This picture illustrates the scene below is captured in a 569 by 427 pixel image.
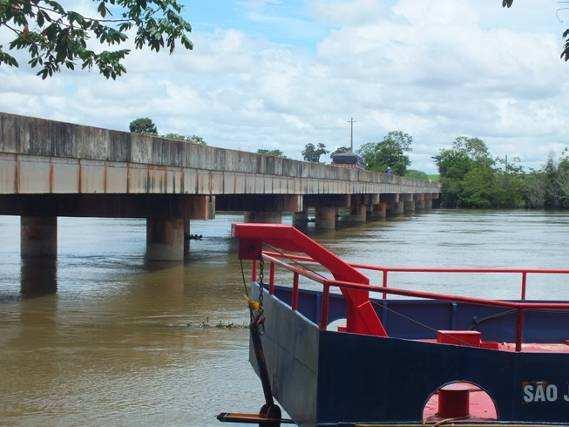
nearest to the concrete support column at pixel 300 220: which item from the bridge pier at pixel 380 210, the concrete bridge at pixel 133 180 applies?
the concrete bridge at pixel 133 180

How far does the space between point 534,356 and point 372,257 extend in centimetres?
2607

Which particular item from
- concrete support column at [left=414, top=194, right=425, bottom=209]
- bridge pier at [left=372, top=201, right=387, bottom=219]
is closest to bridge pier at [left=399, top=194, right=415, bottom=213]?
concrete support column at [left=414, top=194, right=425, bottom=209]

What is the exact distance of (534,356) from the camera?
303 inches

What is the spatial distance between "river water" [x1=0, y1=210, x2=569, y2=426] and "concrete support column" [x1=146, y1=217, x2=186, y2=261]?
580 mm

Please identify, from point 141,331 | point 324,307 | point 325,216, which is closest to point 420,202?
point 325,216

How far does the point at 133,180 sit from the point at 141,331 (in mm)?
7210

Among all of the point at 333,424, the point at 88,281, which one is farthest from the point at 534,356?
the point at 88,281

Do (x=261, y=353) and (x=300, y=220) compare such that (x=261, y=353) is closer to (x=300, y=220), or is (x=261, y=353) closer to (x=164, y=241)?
(x=164, y=241)

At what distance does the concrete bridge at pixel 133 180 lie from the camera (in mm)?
18562

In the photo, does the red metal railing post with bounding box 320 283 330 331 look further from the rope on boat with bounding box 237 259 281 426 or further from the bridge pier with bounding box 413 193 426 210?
the bridge pier with bounding box 413 193 426 210

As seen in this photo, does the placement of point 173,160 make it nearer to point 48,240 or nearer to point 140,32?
point 48,240

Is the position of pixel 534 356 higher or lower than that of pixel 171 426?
higher

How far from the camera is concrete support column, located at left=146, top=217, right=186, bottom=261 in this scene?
30344 mm

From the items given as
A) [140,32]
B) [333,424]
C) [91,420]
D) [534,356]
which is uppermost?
[140,32]
